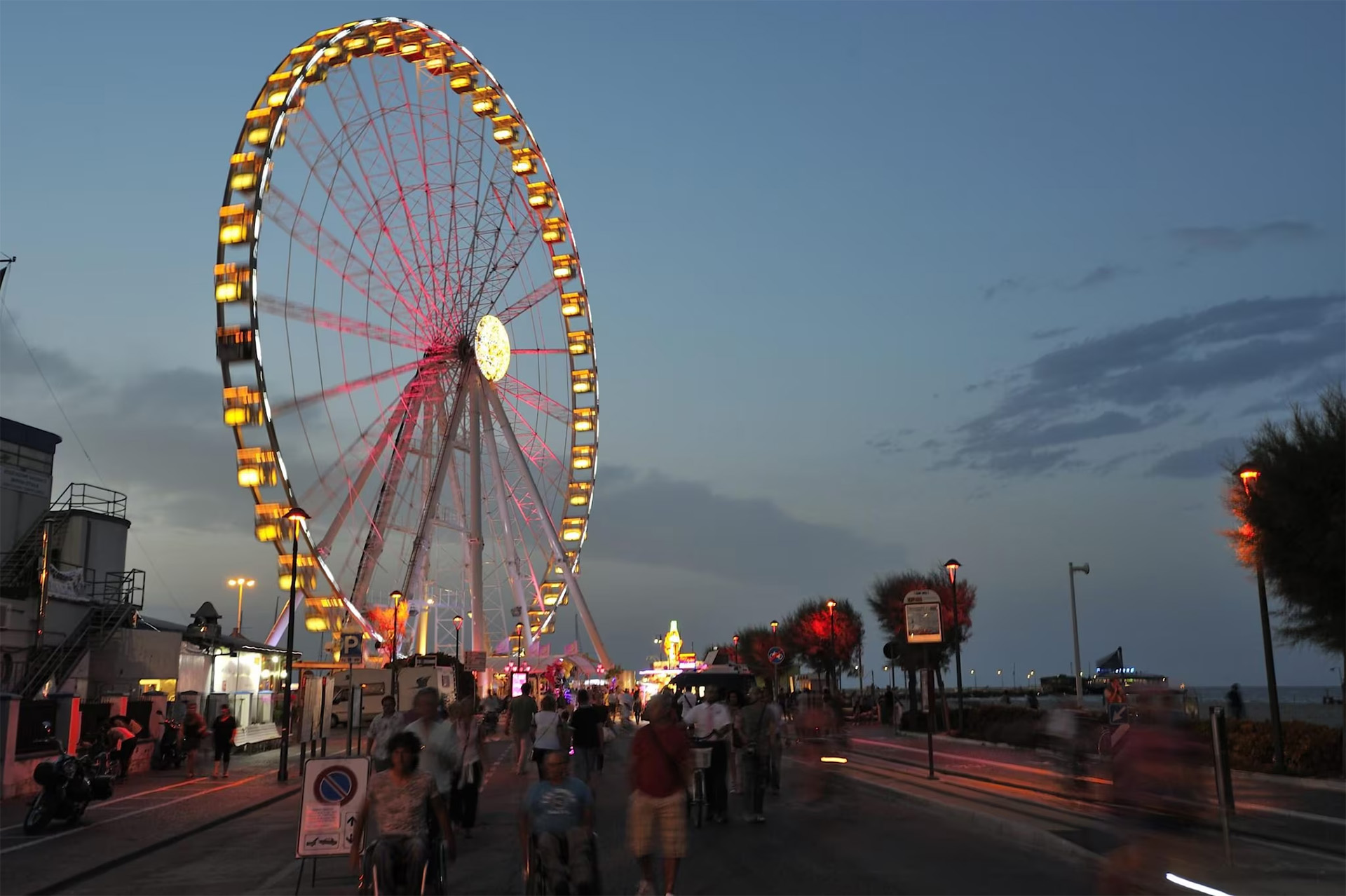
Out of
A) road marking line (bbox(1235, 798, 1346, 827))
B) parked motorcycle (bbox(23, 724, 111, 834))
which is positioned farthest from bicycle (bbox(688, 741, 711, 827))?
parked motorcycle (bbox(23, 724, 111, 834))

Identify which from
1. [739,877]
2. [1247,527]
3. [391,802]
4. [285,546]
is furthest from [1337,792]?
[285,546]

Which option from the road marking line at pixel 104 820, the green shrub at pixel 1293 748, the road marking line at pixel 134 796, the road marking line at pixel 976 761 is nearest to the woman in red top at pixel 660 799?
the road marking line at pixel 104 820

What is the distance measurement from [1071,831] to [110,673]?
33011mm

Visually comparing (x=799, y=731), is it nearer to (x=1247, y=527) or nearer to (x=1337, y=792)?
(x=1337, y=792)

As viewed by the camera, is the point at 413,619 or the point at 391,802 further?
the point at 413,619

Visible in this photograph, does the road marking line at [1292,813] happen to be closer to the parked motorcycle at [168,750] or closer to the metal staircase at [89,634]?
the parked motorcycle at [168,750]

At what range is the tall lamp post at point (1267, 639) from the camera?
2245 cm

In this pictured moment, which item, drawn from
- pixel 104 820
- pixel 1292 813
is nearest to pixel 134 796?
pixel 104 820

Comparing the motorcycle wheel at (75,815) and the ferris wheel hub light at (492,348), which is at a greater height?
the ferris wheel hub light at (492,348)

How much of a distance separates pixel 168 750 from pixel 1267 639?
77.8ft

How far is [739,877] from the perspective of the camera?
37.5ft

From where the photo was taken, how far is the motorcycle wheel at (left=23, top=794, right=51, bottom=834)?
1560 cm

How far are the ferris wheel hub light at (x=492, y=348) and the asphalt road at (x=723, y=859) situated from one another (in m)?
24.6

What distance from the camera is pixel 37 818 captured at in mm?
15641
